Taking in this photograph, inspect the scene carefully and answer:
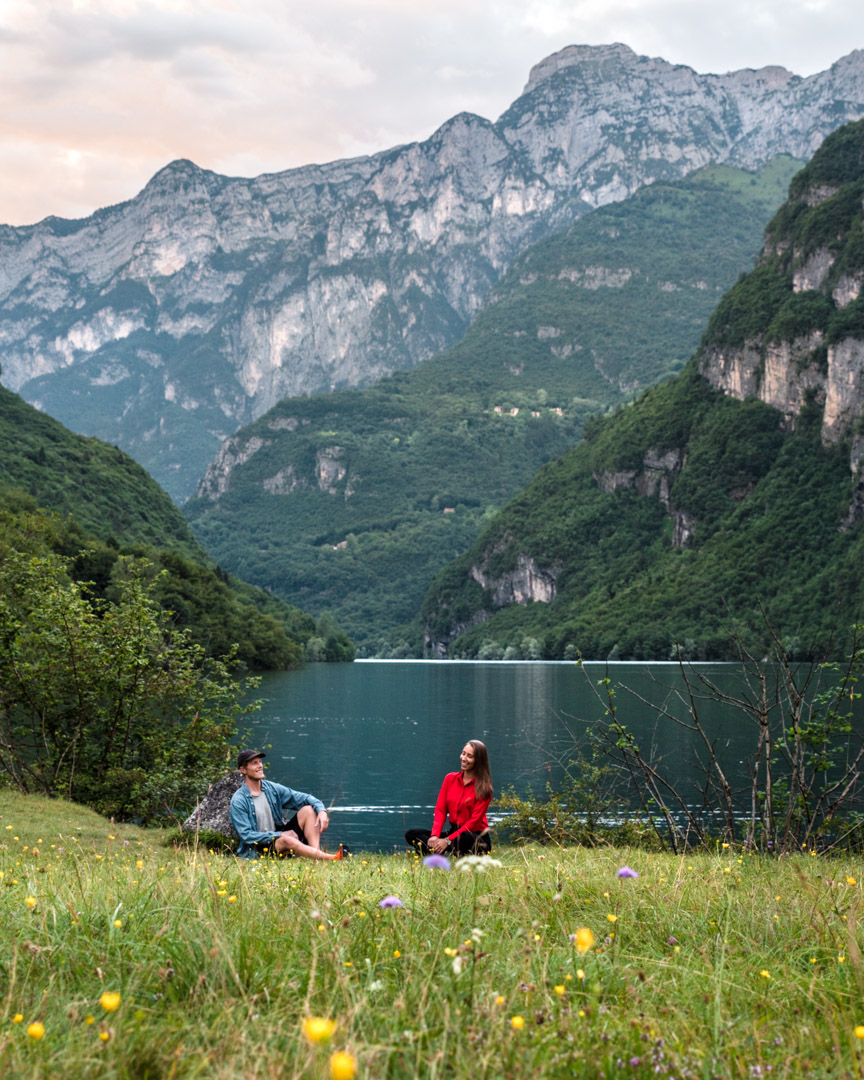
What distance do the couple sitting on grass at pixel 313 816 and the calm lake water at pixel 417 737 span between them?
85.5 inches

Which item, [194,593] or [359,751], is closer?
[359,751]

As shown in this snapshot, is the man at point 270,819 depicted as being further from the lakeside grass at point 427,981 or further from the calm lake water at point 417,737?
the lakeside grass at point 427,981

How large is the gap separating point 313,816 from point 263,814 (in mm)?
556

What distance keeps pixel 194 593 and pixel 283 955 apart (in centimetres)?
8243

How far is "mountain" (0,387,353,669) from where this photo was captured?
76.6 metres

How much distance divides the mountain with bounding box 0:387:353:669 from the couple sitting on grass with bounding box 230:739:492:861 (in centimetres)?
4048

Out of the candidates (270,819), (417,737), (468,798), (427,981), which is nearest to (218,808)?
(270,819)

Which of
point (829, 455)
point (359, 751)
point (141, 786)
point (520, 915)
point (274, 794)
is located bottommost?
point (359, 751)

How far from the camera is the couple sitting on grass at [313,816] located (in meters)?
9.64

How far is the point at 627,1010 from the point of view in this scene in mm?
3338

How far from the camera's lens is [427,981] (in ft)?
10.4

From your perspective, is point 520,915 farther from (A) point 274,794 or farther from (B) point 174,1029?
(A) point 274,794

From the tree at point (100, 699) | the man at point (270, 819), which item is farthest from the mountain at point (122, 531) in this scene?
the man at point (270, 819)

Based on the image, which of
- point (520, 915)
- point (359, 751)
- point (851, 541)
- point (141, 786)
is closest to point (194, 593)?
point (359, 751)
